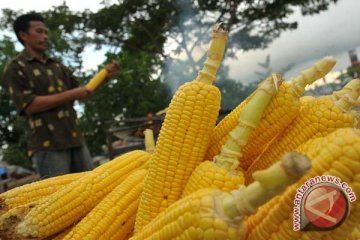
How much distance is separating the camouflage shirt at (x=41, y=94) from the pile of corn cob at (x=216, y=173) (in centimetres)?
150

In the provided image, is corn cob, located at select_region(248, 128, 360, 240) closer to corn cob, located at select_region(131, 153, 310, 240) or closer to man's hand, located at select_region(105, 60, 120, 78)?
corn cob, located at select_region(131, 153, 310, 240)

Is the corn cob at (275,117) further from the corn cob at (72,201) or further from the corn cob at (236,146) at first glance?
the corn cob at (72,201)

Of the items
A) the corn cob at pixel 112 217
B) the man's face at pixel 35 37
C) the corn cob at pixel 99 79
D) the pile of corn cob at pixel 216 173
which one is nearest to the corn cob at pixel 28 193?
the pile of corn cob at pixel 216 173

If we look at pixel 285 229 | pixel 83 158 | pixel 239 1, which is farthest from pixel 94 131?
pixel 285 229

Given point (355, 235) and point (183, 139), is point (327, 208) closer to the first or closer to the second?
point (355, 235)

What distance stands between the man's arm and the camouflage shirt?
0.11ft

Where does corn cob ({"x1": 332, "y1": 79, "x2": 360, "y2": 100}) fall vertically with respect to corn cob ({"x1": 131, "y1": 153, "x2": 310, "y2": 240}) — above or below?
above

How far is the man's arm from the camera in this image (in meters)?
2.80

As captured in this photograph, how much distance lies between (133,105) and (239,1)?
4.45 meters

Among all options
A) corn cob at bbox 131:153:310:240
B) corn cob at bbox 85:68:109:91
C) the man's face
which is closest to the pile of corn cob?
corn cob at bbox 131:153:310:240

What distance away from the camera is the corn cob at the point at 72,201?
121cm

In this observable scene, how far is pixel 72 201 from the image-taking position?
1.28 m

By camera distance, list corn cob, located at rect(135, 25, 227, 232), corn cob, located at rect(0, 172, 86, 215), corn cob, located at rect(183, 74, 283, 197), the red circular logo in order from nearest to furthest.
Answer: the red circular logo, corn cob, located at rect(183, 74, 283, 197), corn cob, located at rect(135, 25, 227, 232), corn cob, located at rect(0, 172, 86, 215)

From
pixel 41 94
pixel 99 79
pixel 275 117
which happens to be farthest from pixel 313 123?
pixel 41 94
